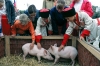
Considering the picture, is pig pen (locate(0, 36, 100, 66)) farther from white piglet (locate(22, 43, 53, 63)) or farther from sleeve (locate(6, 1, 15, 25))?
sleeve (locate(6, 1, 15, 25))

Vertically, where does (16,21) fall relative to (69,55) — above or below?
above

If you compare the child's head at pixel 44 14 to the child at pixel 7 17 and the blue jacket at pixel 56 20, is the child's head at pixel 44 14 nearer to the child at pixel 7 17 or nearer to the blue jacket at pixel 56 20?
the blue jacket at pixel 56 20

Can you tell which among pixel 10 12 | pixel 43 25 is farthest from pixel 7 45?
pixel 43 25

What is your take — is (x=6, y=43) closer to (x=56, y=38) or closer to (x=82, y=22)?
(x=56, y=38)

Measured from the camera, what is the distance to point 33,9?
200 inches

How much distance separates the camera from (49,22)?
17.1 ft

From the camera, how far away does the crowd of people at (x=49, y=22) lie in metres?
4.42

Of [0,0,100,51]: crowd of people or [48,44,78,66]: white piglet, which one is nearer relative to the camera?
[0,0,100,51]: crowd of people

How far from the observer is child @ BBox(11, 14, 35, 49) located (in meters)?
5.02

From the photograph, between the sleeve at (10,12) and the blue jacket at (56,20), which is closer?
the blue jacket at (56,20)

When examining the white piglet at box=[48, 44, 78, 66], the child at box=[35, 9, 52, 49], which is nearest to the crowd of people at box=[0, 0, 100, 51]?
the child at box=[35, 9, 52, 49]

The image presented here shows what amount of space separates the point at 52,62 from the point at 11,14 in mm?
1598

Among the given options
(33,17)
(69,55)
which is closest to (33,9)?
(33,17)

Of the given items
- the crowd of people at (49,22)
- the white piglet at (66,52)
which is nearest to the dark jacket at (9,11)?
the crowd of people at (49,22)
